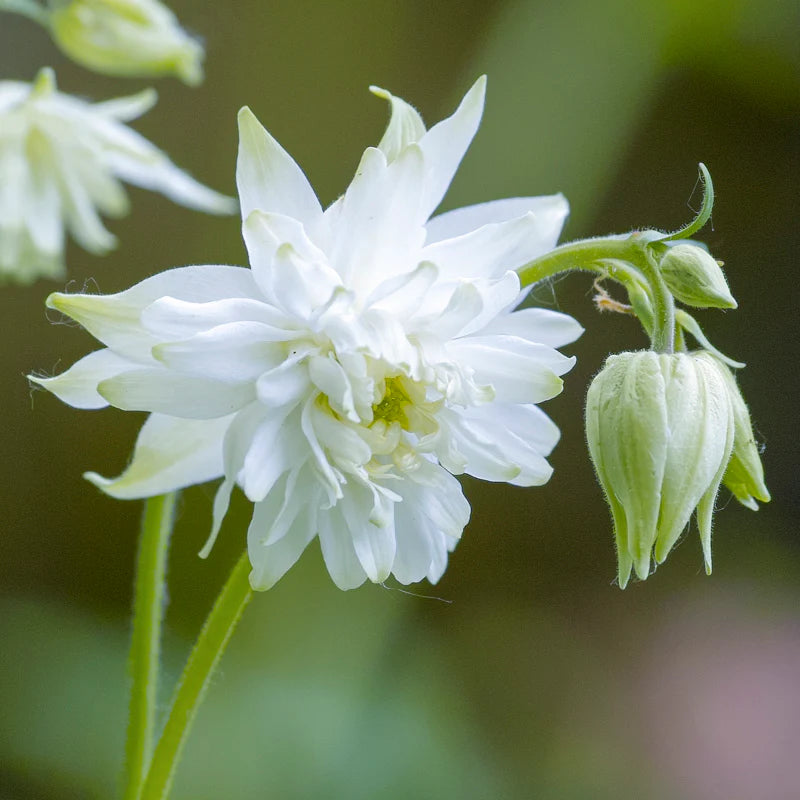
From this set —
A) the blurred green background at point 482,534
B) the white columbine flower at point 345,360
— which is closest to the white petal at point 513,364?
the white columbine flower at point 345,360

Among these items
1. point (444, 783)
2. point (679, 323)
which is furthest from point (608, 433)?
point (444, 783)

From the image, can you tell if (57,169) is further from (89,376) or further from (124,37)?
(89,376)

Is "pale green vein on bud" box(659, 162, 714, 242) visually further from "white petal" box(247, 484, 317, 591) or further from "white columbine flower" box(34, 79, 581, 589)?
"white petal" box(247, 484, 317, 591)

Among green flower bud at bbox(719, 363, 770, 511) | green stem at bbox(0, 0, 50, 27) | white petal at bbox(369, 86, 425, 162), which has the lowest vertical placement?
green stem at bbox(0, 0, 50, 27)

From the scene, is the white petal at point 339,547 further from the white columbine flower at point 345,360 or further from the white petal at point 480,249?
the white petal at point 480,249

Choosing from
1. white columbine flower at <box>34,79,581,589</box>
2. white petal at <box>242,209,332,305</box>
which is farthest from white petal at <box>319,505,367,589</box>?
white petal at <box>242,209,332,305</box>

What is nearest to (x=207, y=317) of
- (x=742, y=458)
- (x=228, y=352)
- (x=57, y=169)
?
(x=228, y=352)

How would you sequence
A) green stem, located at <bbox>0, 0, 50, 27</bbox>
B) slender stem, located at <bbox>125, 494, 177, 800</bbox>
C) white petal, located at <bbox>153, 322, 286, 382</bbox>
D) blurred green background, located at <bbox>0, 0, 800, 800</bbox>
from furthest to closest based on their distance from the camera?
1. blurred green background, located at <bbox>0, 0, 800, 800</bbox>
2. green stem, located at <bbox>0, 0, 50, 27</bbox>
3. slender stem, located at <bbox>125, 494, 177, 800</bbox>
4. white petal, located at <bbox>153, 322, 286, 382</bbox>
